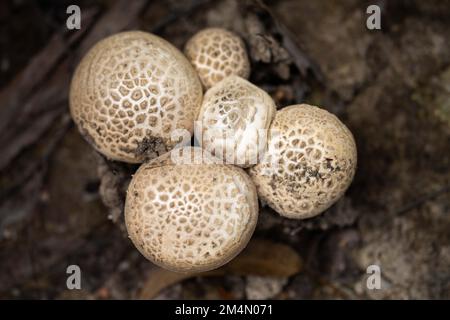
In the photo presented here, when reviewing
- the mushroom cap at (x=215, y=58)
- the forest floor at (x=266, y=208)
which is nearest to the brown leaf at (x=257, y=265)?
the forest floor at (x=266, y=208)

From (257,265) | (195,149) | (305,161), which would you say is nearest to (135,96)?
(195,149)

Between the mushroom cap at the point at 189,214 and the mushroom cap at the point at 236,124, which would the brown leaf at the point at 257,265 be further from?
the mushroom cap at the point at 236,124

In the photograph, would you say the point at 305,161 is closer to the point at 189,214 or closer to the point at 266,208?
the point at 266,208

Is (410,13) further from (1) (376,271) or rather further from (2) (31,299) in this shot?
(2) (31,299)

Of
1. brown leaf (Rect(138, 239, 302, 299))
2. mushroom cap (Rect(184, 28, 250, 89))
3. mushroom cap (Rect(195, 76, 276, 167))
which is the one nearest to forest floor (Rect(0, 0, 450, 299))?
brown leaf (Rect(138, 239, 302, 299))

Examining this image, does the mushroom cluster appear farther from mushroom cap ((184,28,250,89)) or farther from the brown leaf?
the brown leaf
